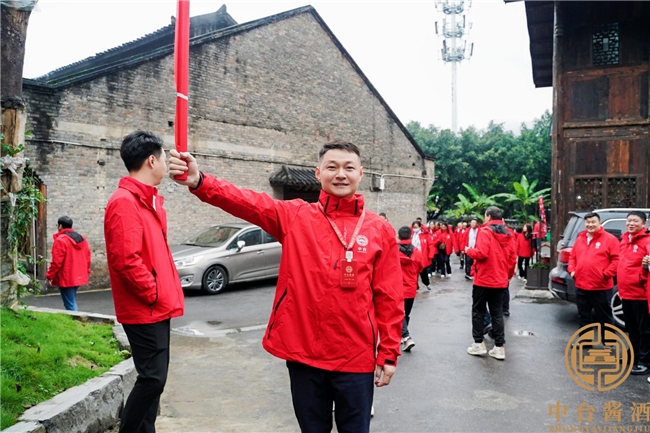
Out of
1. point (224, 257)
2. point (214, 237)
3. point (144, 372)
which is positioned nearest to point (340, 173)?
point (144, 372)

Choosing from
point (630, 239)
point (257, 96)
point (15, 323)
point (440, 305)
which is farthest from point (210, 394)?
point (257, 96)

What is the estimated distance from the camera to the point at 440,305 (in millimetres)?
10523

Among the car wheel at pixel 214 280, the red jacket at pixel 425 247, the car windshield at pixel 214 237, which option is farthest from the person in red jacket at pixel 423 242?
the car wheel at pixel 214 280

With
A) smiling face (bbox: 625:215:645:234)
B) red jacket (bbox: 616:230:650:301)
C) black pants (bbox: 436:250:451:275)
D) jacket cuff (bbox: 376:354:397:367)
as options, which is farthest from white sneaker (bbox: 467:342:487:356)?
black pants (bbox: 436:250:451:275)

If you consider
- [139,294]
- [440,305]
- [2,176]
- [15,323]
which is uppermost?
[2,176]

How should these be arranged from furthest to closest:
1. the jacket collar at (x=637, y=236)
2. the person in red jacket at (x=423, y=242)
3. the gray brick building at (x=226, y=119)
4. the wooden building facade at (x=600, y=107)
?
the person in red jacket at (x=423, y=242)
the gray brick building at (x=226, y=119)
the wooden building facade at (x=600, y=107)
the jacket collar at (x=637, y=236)

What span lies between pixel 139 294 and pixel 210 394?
230cm

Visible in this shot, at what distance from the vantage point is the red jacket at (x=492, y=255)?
651 cm

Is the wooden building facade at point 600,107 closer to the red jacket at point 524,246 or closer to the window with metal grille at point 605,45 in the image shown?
the window with metal grille at point 605,45

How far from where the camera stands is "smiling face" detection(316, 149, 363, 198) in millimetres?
2807

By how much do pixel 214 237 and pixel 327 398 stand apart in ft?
34.2

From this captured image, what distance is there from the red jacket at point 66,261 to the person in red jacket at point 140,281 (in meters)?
4.80

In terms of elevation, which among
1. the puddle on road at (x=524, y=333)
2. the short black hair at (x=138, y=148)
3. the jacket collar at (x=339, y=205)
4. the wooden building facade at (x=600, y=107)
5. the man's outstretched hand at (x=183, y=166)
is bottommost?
the puddle on road at (x=524, y=333)

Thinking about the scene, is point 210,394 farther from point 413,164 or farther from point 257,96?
point 413,164
